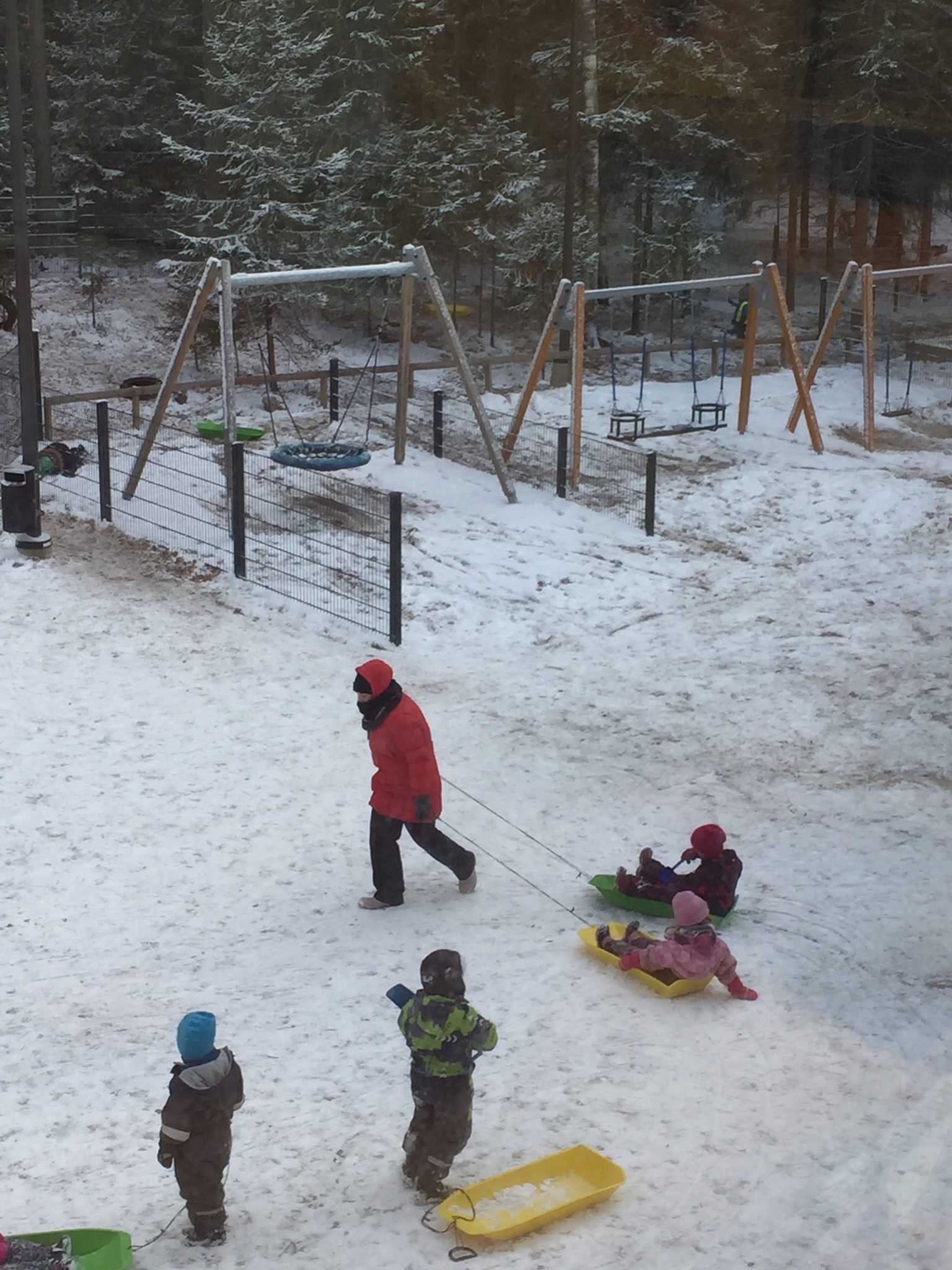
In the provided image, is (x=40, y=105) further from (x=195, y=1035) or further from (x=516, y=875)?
(x=195, y=1035)

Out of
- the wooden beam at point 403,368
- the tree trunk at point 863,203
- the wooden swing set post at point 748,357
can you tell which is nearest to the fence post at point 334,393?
the wooden beam at point 403,368

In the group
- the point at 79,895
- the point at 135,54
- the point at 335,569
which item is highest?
the point at 135,54

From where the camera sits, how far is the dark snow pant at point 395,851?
8070 mm

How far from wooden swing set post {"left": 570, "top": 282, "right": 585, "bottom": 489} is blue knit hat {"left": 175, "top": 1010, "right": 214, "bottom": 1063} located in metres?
11.9

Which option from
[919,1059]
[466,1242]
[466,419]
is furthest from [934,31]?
[466,1242]

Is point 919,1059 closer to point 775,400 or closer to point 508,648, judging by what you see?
point 508,648

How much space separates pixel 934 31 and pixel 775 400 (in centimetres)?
1045

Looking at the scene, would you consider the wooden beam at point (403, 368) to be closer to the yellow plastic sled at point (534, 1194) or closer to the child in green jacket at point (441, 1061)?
the child in green jacket at point (441, 1061)

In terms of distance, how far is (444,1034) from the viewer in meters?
5.45

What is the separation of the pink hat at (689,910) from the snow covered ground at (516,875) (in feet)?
1.24

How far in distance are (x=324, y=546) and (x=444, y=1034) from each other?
27.9 feet

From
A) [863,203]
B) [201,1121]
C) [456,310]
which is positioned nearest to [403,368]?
[201,1121]

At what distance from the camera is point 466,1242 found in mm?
5207

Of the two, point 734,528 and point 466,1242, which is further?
point 734,528
